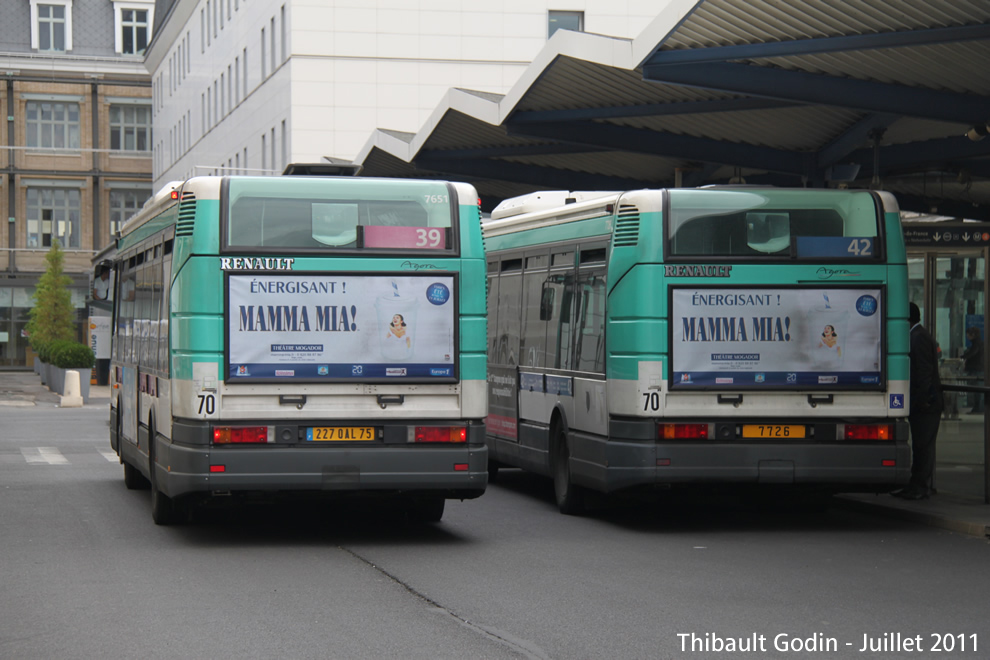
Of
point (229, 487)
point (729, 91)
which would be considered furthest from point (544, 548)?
point (729, 91)

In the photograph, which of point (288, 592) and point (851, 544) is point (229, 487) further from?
point (851, 544)

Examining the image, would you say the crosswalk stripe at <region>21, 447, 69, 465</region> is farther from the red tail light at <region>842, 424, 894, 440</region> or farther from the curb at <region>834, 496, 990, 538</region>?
the red tail light at <region>842, 424, 894, 440</region>

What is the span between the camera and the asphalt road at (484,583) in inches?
313

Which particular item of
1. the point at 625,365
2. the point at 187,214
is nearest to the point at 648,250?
the point at 625,365

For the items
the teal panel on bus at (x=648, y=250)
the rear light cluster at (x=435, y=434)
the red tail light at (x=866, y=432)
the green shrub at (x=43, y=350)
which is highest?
the teal panel on bus at (x=648, y=250)

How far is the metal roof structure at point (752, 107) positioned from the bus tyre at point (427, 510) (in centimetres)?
522

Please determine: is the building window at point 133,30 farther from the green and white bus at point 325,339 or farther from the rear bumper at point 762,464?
the rear bumper at point 762,464

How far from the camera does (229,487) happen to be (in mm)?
11508

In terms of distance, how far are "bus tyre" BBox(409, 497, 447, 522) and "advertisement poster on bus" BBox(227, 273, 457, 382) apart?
160 centimetres

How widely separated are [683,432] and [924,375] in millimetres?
2834

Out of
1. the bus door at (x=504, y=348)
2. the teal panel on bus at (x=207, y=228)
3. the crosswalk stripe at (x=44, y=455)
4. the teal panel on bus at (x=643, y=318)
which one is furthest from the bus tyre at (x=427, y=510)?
the crosswalk stripe at (x=44, y=455)

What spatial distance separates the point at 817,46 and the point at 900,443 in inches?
161

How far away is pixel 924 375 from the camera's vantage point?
14.2m

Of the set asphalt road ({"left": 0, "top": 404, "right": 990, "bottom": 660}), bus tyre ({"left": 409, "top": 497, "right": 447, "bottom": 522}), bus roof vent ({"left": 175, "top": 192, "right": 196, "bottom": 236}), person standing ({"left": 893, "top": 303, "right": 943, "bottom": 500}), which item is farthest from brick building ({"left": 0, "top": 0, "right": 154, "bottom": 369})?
bus roof vent ({"left": 175, "top": 192, "right": 196, "bottom": 236})
